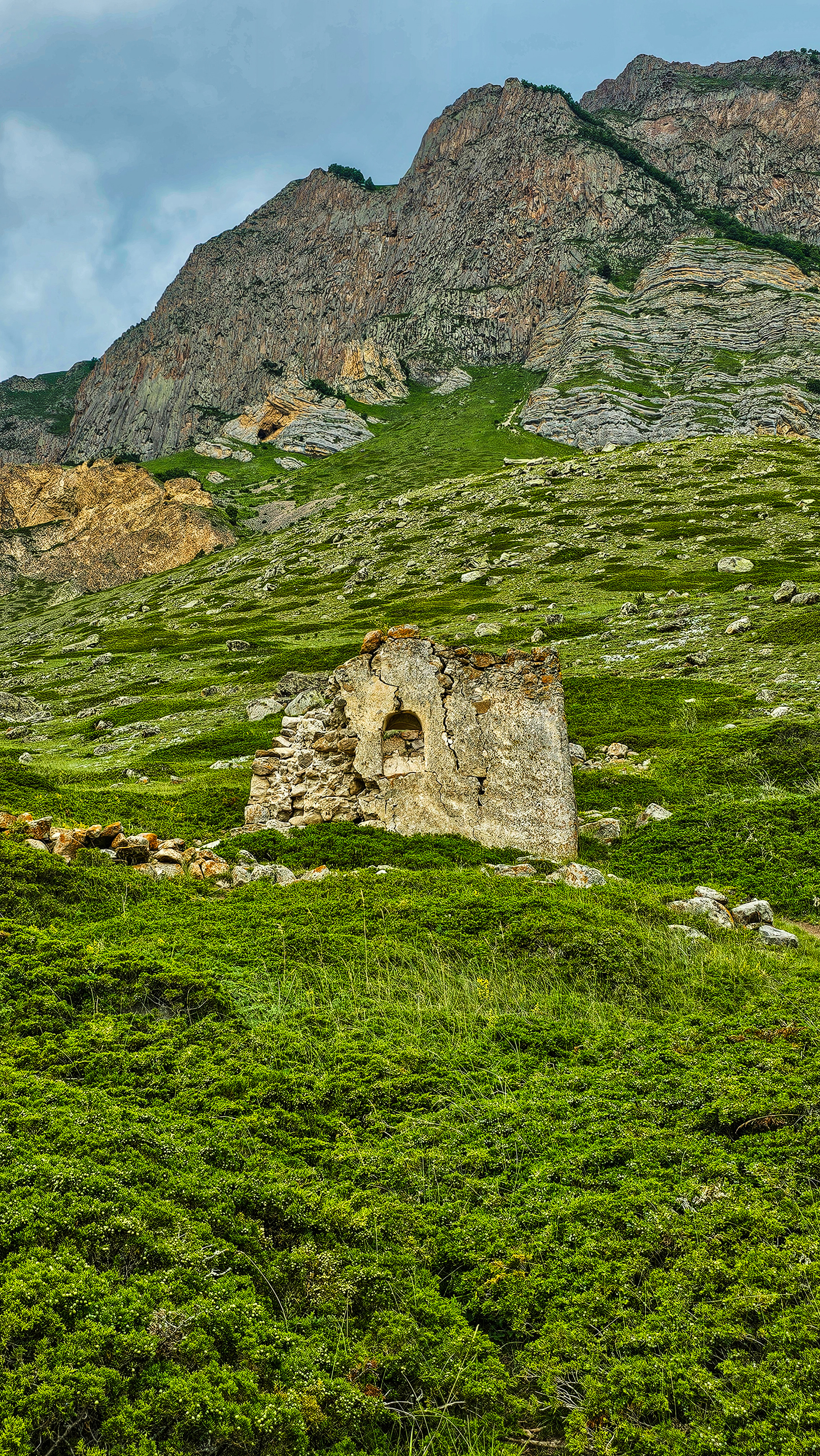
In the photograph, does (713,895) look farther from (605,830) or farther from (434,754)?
(434,754)

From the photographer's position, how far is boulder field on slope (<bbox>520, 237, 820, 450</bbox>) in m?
124

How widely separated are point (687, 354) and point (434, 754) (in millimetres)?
157288

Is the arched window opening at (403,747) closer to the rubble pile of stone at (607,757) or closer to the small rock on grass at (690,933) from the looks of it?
the rubble pile of stone at (607,757)

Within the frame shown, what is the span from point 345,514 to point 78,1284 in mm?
107869

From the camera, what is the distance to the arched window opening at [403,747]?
18.6 meters

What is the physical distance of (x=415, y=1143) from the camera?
21.7ft

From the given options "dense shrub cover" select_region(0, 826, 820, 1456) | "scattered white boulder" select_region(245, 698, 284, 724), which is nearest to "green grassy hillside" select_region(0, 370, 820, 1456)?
"dense shrub cover" select_region(0, 826, 820, 1456)

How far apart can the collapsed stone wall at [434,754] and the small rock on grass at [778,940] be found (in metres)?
5.50

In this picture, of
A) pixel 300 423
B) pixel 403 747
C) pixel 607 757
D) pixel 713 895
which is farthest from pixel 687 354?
pixel 713 895

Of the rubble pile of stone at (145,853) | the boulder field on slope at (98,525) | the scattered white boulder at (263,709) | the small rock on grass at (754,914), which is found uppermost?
the boulder field on slope at (98,525)

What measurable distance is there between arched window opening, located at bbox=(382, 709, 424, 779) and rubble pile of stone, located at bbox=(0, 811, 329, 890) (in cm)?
388

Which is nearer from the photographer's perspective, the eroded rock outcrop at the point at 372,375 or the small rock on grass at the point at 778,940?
the small rock on grass at the point at 778,940

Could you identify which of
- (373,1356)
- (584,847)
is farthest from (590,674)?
(373,1356)

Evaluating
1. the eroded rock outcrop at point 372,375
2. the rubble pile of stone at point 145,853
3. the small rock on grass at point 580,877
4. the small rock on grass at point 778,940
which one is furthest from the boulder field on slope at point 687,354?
the rubble pile of stone at point 145,853
